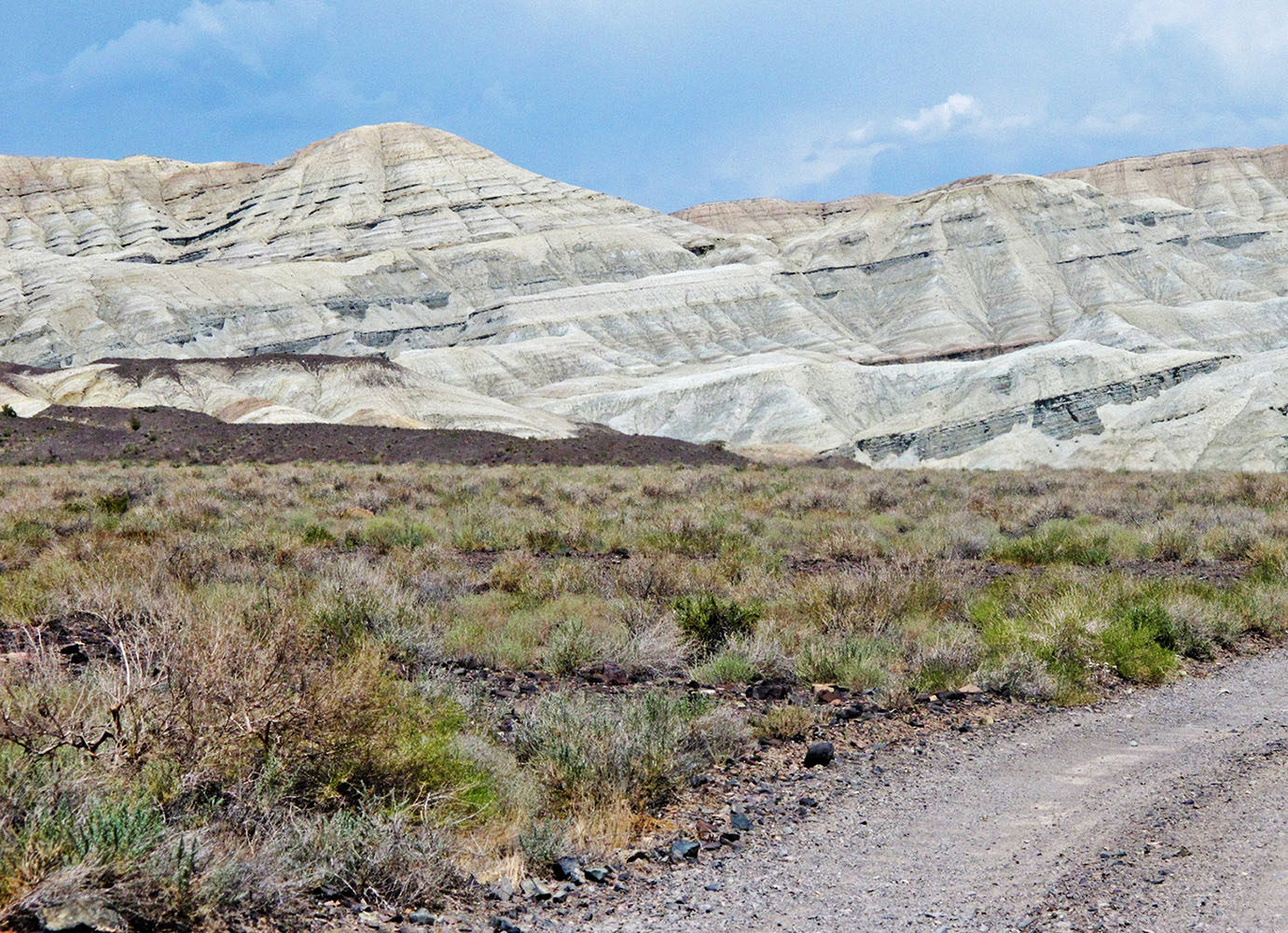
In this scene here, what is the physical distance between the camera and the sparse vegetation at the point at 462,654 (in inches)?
165

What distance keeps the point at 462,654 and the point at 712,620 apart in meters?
2.31

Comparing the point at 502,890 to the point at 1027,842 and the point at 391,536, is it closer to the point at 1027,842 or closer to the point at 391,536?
the point at 1027,842

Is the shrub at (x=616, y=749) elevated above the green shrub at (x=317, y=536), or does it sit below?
below

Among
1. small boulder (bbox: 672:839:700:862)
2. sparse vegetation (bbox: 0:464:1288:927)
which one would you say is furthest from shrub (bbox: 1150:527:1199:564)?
small boulder (bbox: 672:839:700:862)

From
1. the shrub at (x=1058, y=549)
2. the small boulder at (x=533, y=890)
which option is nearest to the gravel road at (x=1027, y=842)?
the small boulder at (x=533, y=890)

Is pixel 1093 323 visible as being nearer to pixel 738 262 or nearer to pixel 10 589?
pixel 738 262

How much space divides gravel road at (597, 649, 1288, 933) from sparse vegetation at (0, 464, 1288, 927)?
77cm

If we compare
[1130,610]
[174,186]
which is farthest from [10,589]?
[174,186]

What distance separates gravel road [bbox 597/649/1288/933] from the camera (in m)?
4.22

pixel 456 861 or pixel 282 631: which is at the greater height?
pixel 282 631

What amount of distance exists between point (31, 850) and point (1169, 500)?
77.5ft

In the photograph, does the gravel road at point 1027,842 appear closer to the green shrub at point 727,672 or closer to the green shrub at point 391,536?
the green shrub at point 727,672

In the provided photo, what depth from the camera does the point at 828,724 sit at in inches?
277

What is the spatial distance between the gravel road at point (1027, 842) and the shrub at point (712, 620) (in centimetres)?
264
